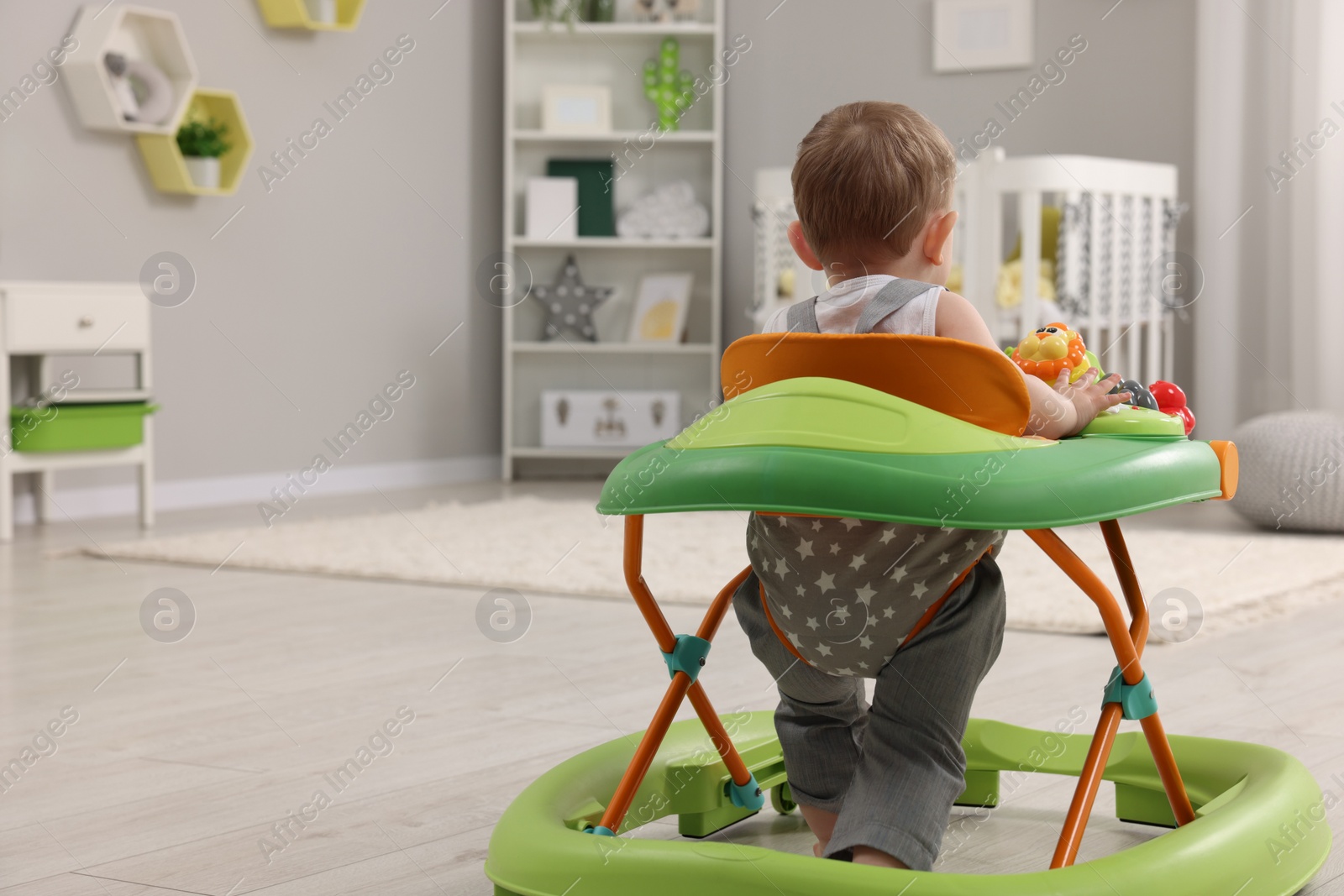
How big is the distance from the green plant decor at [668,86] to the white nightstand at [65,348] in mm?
1990

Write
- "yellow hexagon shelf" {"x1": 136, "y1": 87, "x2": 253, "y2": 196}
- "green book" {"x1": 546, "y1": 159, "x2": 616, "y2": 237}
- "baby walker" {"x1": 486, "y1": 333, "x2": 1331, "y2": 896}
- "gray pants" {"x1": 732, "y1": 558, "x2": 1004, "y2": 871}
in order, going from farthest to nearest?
"green book" {"x1": 546, "y1": 159, "x2": 616, "y2": 237}
"yellow hexagon shelf" {"x1": 136, "y1": 87, "x2": 253, "y2": 196}
"gray pants" {"x1": 732, "y1": 558, "x2": 1004, "y2": 871}
"baby walker" {"x1": 486, "y1": 333, "x2": 1331, "y2": 896}

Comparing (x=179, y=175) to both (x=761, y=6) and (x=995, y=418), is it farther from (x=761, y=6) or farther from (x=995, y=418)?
(x=995, y=418)

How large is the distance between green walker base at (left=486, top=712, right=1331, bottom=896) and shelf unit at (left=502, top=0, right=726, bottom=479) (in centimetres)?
360

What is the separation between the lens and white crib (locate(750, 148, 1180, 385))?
365 centimetres

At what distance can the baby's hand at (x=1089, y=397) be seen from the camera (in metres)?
1.03

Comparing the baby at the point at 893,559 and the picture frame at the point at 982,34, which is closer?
the baby at the point at 893,559

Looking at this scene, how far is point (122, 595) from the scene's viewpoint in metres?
2.43

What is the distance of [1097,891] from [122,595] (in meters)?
1.97

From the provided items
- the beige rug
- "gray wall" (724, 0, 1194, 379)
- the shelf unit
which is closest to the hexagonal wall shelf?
the beige rug

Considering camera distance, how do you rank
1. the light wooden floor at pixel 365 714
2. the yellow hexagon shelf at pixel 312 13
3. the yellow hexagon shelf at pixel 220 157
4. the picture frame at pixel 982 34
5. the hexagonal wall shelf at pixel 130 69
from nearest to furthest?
1. the light wooden floor at pixel 365 714
2. the hexagonal wall shelf at pixel 130 69
3. the yellow hexagon shelf at pixel 220 157
4. the yellow hexagon shelf at pixel 312 13
5. the picture frame at pixel 982 34

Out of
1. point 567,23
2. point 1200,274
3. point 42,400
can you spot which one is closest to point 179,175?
point 42,400

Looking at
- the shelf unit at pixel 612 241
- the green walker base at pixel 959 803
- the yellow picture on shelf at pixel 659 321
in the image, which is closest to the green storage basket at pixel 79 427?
the shelf unit at pixel 612 241

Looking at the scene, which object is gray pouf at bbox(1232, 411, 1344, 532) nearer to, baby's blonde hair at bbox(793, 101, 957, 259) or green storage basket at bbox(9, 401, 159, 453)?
baby's blonde hair at bbox(793, 101, 957, 259)

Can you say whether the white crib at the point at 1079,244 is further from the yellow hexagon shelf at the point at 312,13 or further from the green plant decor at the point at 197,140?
the green plant decor at the point at 197,140
